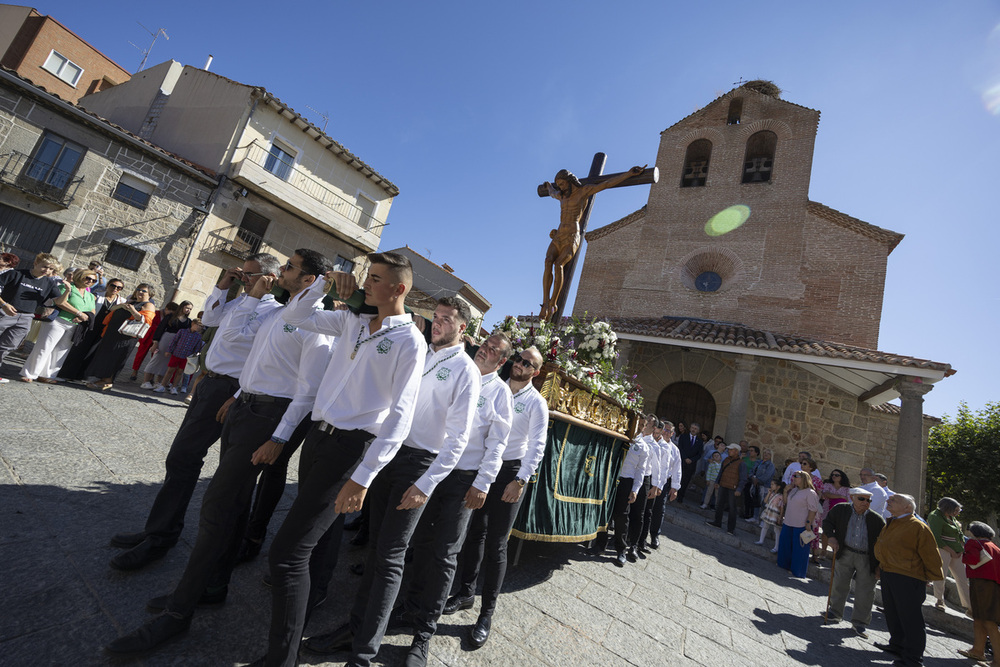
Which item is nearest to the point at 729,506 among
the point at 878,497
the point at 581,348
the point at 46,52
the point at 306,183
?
the point at 878,497

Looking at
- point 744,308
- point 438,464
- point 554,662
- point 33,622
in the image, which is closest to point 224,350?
point 33,622

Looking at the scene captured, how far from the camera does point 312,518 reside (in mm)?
1933

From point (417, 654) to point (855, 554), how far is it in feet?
20.0

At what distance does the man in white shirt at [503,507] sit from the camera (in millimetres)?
2885

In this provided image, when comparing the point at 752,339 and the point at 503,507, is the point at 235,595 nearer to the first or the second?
the point at 503,507

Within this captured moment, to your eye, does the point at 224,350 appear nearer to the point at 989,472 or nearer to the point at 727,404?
the point at 727,404

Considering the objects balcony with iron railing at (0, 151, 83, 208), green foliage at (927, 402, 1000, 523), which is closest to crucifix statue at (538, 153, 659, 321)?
balcony with iron railing at (0, 151, 83, 208)

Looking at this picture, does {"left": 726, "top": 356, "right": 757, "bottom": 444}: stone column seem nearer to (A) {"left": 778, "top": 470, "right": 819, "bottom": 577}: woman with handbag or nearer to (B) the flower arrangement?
(A) {"left": 778, "top": 470, "right": 819, "bottom": 577}: woman with handbag

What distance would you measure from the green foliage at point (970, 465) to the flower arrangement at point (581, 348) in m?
19.3

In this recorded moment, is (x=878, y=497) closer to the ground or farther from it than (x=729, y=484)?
farther from it

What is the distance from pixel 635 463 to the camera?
220 inches

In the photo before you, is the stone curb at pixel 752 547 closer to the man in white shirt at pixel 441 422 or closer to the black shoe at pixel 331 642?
the man in white shirt at pixel 441 422

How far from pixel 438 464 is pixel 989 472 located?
2298cm

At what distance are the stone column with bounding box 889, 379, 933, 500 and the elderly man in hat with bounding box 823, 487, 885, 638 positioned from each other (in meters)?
4.86
